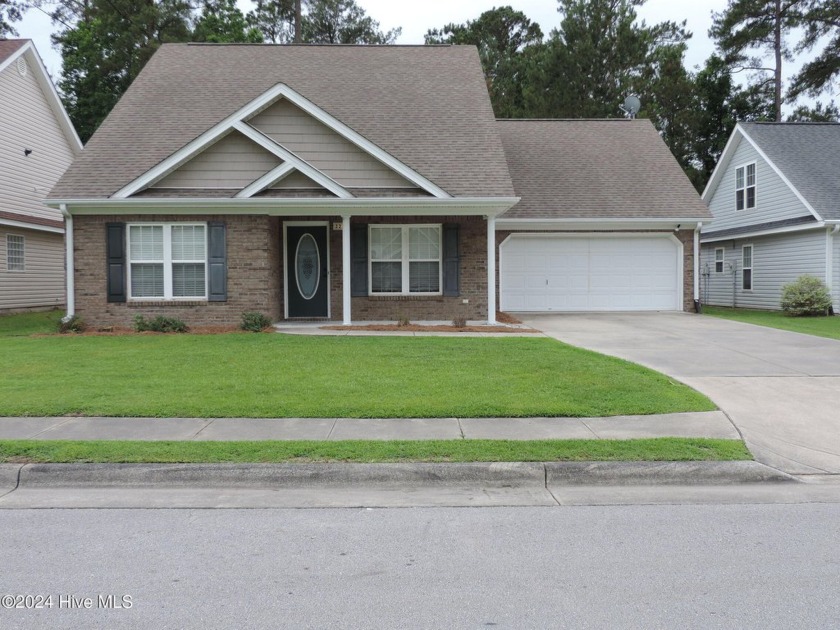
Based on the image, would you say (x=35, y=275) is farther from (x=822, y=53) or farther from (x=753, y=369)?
(x=822, y=53)

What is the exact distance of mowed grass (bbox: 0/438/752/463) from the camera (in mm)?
5941

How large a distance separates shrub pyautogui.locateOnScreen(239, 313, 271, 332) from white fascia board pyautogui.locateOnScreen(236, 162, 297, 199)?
2538 millimetres

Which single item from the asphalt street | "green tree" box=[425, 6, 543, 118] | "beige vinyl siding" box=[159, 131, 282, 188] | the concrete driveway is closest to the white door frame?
"beige vinyl siding" box=[159, 131, 282, 188]

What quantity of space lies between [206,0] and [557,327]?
30556 mm

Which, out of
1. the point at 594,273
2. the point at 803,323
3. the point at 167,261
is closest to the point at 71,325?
the point at 167,261

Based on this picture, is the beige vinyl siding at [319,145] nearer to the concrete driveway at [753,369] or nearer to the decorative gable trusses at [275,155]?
the decorative gable trusses at [275,155]

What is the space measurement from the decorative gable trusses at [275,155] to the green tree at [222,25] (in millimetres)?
22053

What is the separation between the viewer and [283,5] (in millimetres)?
38188

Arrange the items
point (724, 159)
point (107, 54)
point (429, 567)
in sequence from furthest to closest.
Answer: point (107, 54), point (724, 159), point (429, 567)

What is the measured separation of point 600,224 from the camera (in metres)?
19.5

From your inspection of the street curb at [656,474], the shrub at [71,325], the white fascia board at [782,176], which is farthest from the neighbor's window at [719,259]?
the street curb at [656,474]

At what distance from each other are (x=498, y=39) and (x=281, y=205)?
112 ft

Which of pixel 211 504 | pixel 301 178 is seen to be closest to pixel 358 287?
pixel 301 178

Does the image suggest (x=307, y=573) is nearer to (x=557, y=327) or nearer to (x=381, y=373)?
(x=381, y=373)
